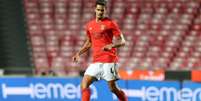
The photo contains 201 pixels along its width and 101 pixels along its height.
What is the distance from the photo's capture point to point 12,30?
21766 mm

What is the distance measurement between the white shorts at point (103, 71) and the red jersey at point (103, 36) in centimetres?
7

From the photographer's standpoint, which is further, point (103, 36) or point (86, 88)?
point (103, 36)

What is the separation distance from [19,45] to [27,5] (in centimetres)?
140

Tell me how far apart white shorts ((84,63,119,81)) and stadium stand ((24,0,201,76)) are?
972 centimetres

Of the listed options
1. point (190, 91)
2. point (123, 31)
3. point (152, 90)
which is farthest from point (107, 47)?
point (123, 31)

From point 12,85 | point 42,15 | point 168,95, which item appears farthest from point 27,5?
point 168,95

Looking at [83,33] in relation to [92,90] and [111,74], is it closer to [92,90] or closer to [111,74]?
[92,90]

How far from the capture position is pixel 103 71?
1066 cm

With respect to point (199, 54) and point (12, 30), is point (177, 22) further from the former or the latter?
point (12, 30)

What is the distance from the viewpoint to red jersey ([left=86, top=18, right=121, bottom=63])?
10547 millimetres

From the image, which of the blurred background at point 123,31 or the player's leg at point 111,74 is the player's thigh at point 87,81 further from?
the blurred background at point 123,31

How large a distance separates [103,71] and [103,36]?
1.73 ft

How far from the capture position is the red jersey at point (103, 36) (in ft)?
34.6

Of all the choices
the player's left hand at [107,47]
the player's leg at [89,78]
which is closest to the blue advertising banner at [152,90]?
the player's leg at [89,78]
